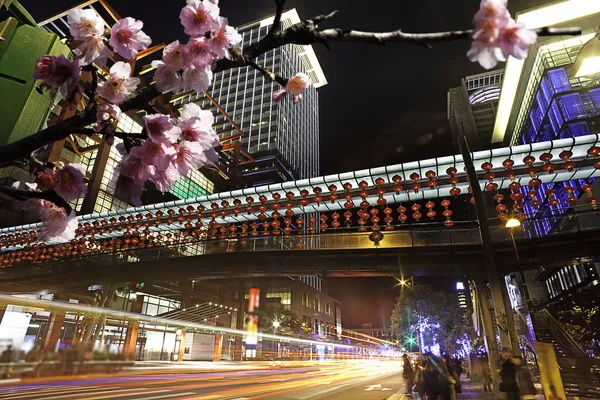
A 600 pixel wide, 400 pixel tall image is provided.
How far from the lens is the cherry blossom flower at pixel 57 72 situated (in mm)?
1940

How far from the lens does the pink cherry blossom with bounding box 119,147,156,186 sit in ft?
6.09

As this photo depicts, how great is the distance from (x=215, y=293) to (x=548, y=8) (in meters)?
51.1

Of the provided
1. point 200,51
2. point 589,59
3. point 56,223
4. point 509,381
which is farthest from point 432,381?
point 200,51

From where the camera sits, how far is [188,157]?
6.12 ft

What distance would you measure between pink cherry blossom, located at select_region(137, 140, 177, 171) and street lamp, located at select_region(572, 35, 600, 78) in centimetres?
638

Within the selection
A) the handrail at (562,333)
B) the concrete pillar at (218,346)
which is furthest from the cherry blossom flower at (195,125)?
the concrete pillar at (218,346)

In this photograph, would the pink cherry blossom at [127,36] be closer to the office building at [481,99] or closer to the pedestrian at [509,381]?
the pedestrian at [509,381]

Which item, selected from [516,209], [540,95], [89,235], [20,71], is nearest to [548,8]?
[540,95]

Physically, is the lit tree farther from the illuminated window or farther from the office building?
the illuminated window

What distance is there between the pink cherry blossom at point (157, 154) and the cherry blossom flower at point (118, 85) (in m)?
0.33

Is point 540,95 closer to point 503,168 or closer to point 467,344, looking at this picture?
point 503,168

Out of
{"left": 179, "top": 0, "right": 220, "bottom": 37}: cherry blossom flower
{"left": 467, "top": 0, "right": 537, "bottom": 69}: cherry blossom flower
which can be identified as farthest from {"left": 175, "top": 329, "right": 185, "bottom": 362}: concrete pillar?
{"left": 467, "top": 0, "right": 537, "bottom": 69}: cherry blossom flower

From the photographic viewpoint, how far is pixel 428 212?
16.0 metres

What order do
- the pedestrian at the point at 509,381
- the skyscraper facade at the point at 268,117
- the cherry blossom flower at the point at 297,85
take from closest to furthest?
the cherry blossom flower at the point at 297,85
the pedestrian at the point at 509,381
the skyscraper facade at the point at 268,117
